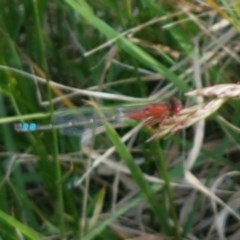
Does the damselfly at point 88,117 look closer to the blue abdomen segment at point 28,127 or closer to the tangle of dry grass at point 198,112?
the blue abdomen segment at point 28,127

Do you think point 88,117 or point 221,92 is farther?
point 88,117

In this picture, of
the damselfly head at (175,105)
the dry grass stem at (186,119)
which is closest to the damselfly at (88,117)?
the damselfly head at (175,105)

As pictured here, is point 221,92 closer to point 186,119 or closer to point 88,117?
point 186,119

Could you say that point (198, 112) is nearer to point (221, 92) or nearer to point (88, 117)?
point (221, 92)

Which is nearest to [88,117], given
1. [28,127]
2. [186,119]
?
[28,127]

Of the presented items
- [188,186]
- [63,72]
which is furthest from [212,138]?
[63,72]

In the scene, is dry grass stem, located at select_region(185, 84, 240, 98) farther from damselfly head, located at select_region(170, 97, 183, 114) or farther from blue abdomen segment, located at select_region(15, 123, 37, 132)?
blue abdomen segment, located at select_region(15, 123, 37, 132)

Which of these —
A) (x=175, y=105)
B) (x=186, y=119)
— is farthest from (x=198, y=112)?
(x=175, y=105)

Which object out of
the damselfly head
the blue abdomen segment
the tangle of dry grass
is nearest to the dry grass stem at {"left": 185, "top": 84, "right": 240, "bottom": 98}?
the tangle of dry grass

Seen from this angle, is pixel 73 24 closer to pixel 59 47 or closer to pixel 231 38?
pixel 59 47
